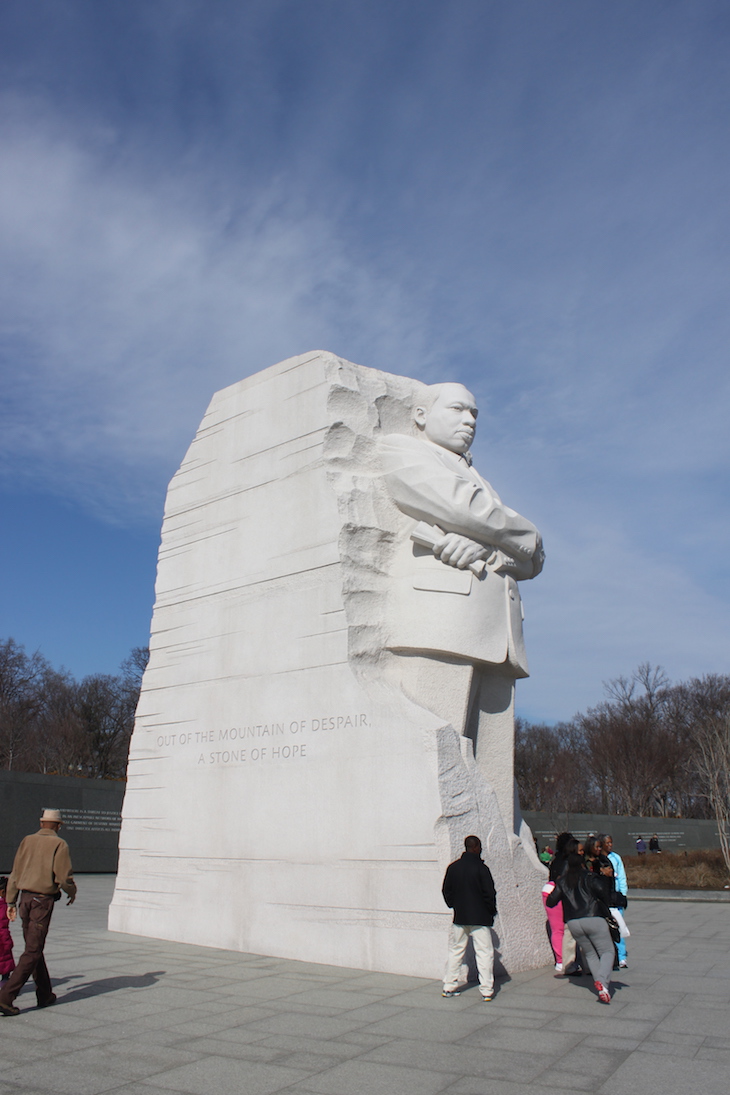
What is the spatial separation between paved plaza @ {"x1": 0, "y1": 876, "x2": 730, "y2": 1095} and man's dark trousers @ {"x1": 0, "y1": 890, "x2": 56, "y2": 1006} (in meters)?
0.14

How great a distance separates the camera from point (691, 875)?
18781 millimetres

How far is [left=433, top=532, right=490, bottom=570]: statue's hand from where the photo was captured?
26.1ft

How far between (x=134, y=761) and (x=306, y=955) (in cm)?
334

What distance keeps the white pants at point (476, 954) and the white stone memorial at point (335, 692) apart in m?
0.53

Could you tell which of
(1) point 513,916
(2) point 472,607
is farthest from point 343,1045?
(2) point 472,607

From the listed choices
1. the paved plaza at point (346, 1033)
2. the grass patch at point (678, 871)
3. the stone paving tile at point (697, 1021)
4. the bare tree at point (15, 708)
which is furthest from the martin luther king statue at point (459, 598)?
the bare tree at point (15, 708)

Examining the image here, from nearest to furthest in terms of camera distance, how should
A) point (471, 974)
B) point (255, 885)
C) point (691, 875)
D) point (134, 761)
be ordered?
point (471, 974), point (255, 885), point (134, 761), point (691, 875)

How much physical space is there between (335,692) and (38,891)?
2959 mm

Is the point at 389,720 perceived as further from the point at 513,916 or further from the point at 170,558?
the point at 170,558

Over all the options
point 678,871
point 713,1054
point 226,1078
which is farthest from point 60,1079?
point 678,871

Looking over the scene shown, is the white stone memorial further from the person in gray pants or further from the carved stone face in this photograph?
the person in gray pants

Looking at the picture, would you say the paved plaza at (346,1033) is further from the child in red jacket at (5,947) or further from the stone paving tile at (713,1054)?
the child in red jacket at (5,947)

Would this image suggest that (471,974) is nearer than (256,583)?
Yes

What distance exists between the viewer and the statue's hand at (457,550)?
794cm
